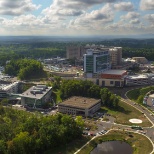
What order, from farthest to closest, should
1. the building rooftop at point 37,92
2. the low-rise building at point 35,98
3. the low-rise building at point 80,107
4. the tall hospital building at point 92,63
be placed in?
the tall hospital building at point 92,63 < the building rooftop at point 37,92 < the low-rise building at point 35,98 < the low-rise building at point 80,107

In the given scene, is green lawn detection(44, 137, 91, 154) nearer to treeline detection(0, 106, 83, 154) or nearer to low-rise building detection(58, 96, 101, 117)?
treeline detection(0, 106, 83, 154)

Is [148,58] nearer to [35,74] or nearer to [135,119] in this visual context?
[35,74]


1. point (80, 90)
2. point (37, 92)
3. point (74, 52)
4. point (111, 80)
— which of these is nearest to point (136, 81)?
point (111, 80)

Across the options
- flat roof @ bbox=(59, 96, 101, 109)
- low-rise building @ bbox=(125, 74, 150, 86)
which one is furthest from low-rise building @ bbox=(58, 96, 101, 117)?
low-rise building @ bbox=(125, 74, 150, 86)

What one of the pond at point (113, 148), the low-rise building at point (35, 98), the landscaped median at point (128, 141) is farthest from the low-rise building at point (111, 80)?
the pond at point (113, 148)

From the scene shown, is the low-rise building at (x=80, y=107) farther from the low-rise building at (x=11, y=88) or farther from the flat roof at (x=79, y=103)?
the low-rise building at (x=11, y=88)

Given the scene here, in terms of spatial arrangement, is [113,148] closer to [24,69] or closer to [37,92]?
[37,92]

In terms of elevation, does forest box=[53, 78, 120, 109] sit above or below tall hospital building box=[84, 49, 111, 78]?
below
